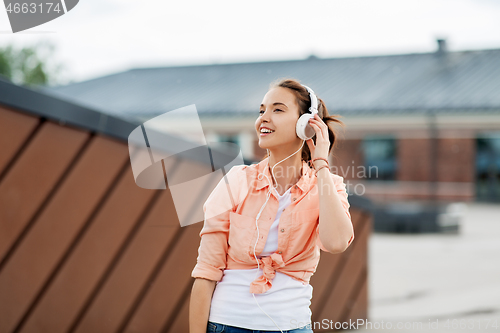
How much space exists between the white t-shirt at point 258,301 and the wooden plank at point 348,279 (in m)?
2.27

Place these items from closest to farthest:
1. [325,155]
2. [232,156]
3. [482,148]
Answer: [325,155], [232,156], [482,148]

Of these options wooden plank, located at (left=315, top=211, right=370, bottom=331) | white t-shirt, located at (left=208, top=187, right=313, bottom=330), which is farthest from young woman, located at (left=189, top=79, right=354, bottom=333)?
wooden plank, located at (left=315, top=211, right=370, bottom=331)

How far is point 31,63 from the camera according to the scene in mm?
38250

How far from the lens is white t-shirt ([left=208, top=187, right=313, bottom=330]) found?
5.33ft

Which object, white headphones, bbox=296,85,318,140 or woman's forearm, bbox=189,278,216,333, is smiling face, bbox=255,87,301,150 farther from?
woman's forearm, bbox=189,278,216,333

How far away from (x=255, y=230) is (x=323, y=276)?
2271 millimetres

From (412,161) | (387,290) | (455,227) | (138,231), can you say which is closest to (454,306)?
(387,290)

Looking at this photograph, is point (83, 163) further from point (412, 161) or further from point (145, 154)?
point (412, 161)

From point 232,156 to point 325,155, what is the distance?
1308mm

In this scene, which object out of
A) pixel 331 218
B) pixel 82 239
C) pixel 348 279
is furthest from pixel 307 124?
pixel 348 279

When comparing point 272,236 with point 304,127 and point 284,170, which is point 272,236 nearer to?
point 284,170

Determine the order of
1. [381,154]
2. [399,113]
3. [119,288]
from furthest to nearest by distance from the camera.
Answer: [381,154] < [399,113] < [119,288]

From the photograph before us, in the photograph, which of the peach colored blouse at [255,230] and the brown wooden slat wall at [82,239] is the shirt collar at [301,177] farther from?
the brown wooden slat wall at [82,239]

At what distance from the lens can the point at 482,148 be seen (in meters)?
16.6
